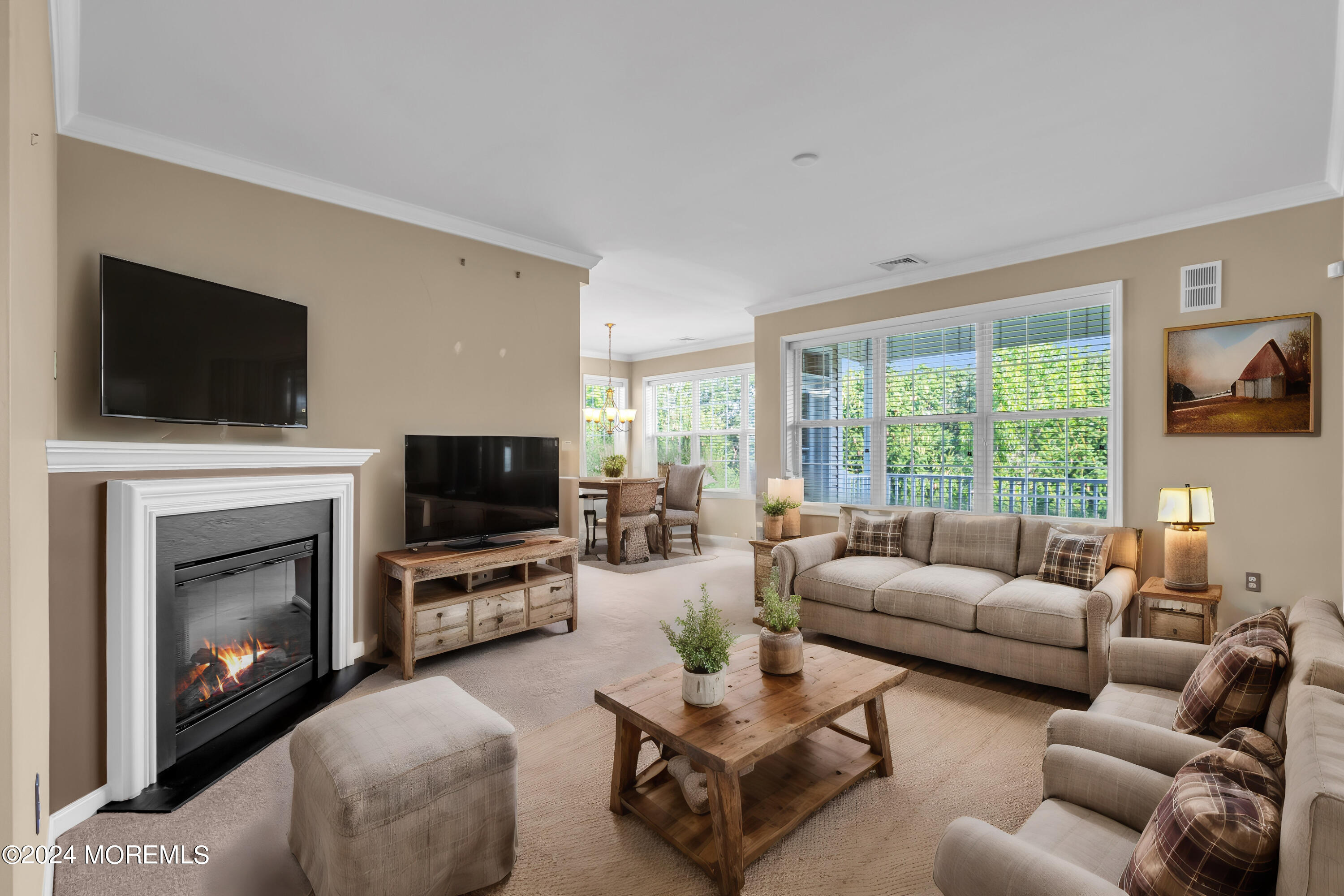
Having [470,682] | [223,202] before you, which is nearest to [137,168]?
[223,202]

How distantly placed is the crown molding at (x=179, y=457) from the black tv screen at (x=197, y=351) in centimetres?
21

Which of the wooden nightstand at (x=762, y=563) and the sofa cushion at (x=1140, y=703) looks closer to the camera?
the sofa cushion at (x=1140, y=703)

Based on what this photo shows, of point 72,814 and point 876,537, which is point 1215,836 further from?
point 876,537

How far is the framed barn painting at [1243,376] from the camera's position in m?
3.38

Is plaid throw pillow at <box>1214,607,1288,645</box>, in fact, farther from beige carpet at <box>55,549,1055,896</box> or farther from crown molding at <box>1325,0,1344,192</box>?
crown molding at <box>1325,0,1344,192</box>

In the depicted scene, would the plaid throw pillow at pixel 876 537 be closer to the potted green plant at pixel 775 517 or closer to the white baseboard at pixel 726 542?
the potted green plant at pixel 775 517

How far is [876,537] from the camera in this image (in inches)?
176

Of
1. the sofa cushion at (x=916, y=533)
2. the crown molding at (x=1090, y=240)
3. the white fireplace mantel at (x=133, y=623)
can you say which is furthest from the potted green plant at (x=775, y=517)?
the white fireplace mantel at (x=133, y=623)

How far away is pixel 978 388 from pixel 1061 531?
54.4 inches

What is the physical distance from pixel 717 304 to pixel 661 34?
3994 mm

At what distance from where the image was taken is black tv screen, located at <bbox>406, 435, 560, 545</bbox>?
12.0ft

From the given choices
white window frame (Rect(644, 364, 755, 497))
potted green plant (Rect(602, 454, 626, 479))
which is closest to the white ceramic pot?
potted green plant (Rect(602, 454, 626, 479))

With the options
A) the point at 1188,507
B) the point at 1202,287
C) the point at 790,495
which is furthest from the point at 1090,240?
the point at 790,495

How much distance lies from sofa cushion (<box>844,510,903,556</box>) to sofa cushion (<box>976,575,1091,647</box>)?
3.10 feet
